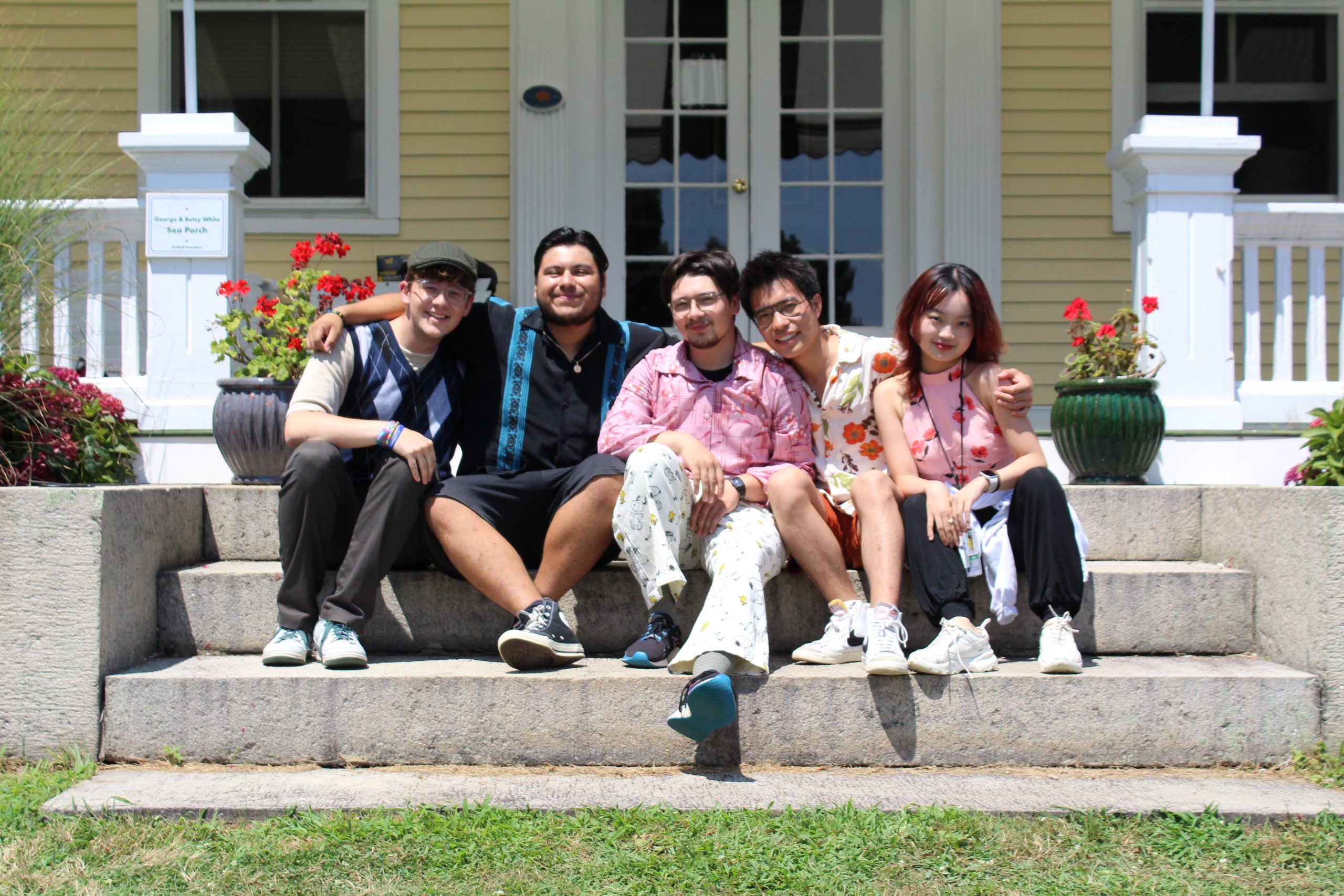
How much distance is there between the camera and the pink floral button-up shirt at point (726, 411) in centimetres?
297

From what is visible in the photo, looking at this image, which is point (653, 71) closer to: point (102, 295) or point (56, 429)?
point (102, 295)

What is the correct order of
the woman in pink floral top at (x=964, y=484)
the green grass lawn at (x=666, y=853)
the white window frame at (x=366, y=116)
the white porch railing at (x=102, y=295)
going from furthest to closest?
the white window frame at (x=366, y=116)
the white porch railing at (x=102, y=295)
the woman in pink floral top at (x=964, y=484)
the green grass lawn at (x=666, y=853)

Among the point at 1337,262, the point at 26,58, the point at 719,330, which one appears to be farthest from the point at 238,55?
the point at 1337,262

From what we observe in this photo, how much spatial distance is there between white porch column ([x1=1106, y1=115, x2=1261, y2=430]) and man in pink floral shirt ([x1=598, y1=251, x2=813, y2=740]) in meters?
1.99

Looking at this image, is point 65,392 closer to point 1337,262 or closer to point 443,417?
point 443,417

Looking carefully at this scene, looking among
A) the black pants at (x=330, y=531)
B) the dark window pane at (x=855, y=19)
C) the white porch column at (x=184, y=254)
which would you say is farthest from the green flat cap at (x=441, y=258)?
the dark window pane at (x=855, y=19)

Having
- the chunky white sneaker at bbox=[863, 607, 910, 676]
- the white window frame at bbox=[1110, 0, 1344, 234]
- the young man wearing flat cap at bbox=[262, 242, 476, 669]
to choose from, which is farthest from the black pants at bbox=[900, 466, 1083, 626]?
the white window frame at bbox=[1110, 0, 1344, 234]

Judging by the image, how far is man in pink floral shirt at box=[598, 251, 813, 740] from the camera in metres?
2.53

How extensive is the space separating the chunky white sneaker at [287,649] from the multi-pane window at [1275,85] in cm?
555

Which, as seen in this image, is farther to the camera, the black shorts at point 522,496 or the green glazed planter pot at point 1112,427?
the green glazed planter pot at point 1112,427

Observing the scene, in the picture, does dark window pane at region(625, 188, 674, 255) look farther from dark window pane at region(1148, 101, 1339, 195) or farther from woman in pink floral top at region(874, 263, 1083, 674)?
woman in pink floral top at region(874, 263, 1083, 674)

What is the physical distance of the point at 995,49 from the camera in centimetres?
575

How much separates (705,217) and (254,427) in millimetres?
3159

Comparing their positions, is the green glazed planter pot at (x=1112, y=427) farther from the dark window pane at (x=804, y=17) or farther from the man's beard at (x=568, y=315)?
the dark window pane at (x=804, y=17)
